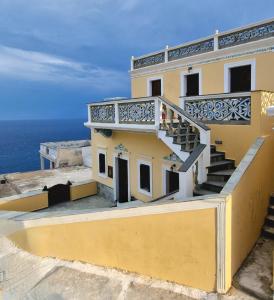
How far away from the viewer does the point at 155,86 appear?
1473 cm

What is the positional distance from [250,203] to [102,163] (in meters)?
9.10

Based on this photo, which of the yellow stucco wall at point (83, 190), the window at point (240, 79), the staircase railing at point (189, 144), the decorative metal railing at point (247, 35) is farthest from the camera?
the yellow stucco wall at point (83, 190)

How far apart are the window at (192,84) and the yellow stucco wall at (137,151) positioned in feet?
12.9

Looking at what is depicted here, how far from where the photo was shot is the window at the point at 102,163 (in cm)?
1354

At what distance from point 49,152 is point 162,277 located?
2632cm

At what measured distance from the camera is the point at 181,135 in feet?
25.0

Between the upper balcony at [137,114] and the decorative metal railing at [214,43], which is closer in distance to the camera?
the upper balcony at [137,114]

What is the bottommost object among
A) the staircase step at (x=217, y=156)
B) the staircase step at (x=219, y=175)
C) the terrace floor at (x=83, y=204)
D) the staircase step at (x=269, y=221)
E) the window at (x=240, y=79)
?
the terrace floor at (x=83, y=204)

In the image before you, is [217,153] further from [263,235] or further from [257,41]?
[257,41]

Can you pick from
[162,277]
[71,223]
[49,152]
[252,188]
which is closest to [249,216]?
[252,188]

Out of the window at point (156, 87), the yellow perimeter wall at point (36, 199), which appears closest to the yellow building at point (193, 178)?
the yellow perimeter wall at point (36, 199)

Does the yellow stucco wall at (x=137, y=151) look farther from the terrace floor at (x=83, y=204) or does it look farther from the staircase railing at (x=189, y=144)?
the staircase railing at (x=189, y=144)

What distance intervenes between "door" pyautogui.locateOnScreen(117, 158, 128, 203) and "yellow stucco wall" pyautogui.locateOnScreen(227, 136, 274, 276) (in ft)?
21.5

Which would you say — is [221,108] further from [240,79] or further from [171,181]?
[240,79]
